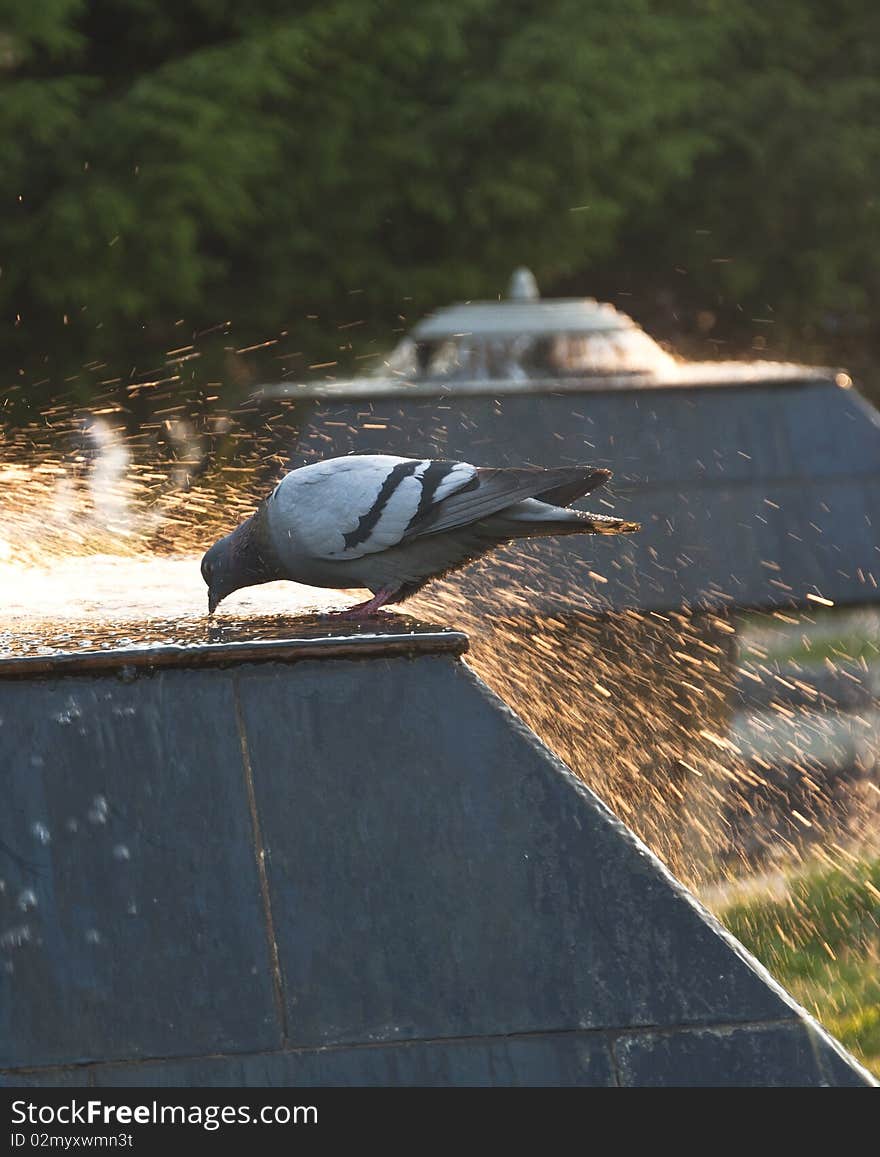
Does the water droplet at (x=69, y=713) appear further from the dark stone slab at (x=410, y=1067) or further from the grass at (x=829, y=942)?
the grass at (x=829, y=942)

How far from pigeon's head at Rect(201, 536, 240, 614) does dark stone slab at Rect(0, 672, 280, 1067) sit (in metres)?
0.86

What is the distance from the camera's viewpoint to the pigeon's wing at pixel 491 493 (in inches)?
148

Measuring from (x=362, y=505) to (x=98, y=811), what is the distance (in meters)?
1.04

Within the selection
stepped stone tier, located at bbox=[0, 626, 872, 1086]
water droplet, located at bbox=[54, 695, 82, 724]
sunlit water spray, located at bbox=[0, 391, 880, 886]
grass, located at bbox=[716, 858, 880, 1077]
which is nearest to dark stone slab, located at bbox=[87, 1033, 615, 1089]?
stepped stone tier, located at bbox=[0, 626, 872, 1086]

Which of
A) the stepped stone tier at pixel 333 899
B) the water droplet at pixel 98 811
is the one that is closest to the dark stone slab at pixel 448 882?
the stepped stone tier at pixel 333 899

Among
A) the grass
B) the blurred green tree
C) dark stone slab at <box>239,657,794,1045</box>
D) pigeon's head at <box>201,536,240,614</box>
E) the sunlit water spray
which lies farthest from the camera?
the blurred green tree

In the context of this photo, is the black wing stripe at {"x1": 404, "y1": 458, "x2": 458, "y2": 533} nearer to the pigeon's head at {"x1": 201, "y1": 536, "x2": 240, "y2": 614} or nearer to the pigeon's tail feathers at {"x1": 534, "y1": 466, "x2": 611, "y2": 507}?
the pigeon's tail feathers at {"x1": 534, "y1": 466, "x2": 611, "y2": 507}

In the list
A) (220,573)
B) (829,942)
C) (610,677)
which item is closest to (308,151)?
(610,677)

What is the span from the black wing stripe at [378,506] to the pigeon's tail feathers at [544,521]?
0.21 meters

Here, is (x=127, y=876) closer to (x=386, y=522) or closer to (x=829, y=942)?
(x=386, y=522)

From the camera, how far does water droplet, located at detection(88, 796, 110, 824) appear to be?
9.59 ft

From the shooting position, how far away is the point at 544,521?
12.6ft

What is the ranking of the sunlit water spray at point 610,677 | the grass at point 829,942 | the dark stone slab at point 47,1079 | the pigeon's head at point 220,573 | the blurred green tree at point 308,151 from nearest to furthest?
the dark stone slab at point 47,1079 < the pigeon's head at point 220,573 < the grass at point 829,942 < the sunlit water spray at point 610,677 < the blurred green tree at point 308,151

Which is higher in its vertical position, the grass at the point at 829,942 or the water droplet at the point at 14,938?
the water droplet at the point at 14,938
